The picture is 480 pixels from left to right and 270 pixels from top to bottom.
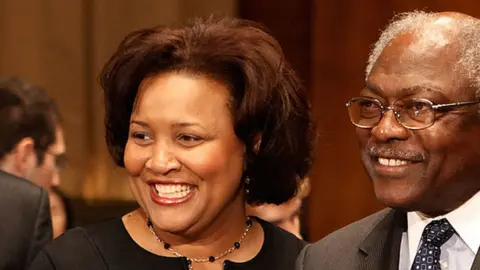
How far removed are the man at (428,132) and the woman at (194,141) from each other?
352 millimetres

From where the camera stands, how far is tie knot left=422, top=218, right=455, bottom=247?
2377 mm

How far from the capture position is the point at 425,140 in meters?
2.27

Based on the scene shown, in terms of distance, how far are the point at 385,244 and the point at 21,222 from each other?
0.99 meters

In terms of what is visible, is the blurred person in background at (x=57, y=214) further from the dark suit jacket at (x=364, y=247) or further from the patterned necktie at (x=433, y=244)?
the patterned necktie at (x=433, y=244)

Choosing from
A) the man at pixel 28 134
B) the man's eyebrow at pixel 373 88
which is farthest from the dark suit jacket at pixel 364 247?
the man at pixel 28 134

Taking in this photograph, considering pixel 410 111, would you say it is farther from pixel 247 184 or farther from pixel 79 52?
pixel 79 52

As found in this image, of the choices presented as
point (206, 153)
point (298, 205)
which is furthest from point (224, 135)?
point (298, 205)

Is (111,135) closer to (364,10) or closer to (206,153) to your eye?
(206,153)

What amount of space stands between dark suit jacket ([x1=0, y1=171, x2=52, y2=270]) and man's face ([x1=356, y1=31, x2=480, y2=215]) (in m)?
0.99

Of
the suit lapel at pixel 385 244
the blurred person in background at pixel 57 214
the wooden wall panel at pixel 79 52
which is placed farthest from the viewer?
the wooden wall panel at pixel 79 52

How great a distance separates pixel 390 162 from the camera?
2.33 metres

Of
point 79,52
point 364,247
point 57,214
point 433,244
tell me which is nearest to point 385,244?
point 364,247

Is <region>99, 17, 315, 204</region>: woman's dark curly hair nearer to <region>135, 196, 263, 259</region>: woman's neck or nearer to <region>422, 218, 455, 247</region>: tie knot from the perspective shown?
<region>135, 196, 263, 259</region>: woman's neck

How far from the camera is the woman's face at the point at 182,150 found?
2584 millimetres
